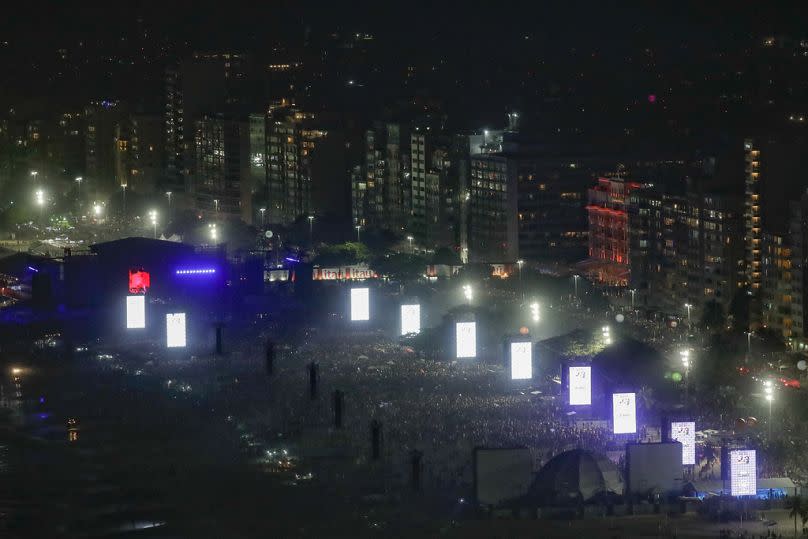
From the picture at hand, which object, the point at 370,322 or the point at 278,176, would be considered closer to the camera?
the point at 370,322

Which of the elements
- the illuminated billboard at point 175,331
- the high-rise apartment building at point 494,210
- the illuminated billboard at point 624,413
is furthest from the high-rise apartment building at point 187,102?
the illuminated billboard at point 624,413

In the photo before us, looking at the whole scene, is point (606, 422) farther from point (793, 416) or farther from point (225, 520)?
point (225, 520)

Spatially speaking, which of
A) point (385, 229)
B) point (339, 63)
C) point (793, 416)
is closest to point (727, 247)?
point (793, 416)

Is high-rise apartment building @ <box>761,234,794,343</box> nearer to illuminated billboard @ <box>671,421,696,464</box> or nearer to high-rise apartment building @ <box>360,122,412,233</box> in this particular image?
illuminated billboard @ <box>671,421,696,464</box>

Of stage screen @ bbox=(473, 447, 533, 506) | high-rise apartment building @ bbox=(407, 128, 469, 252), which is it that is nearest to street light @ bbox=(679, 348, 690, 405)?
stage screen @ bbox=(473, 447, 533, 506)

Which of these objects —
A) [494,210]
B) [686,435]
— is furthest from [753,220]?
[686,435]

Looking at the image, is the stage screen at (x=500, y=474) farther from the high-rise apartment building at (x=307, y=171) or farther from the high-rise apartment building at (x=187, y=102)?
the high-rise apartment building at (x=187, y=102)
